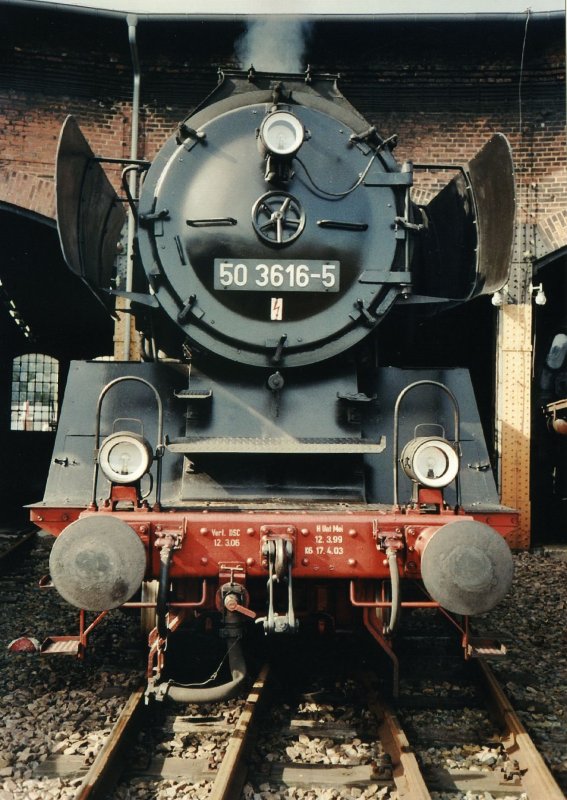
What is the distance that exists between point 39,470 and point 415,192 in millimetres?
9075

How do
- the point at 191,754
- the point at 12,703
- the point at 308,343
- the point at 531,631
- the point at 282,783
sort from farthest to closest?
the point at 531,631, the point at 308,343, the point at 12,703, the point at 191,754, the point at 282,783

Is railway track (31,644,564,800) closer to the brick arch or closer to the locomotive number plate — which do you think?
the locomotive number plate

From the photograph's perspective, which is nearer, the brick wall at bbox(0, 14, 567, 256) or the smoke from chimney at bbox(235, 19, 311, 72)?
the smoke from chimney at bbox(235, 19, 311, 72)

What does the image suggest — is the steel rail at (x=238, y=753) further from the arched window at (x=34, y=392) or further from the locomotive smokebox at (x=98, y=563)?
the arched window at (x=34, y=392)

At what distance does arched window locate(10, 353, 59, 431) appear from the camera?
13.9 meters

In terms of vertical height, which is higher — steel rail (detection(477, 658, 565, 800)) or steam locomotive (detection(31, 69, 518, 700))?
steam locomotive (detection(31, 69, 518, 700))

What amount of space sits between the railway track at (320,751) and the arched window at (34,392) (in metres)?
11.5

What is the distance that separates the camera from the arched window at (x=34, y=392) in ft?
45.5

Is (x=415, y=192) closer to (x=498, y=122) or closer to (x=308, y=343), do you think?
(x=498, y=122)

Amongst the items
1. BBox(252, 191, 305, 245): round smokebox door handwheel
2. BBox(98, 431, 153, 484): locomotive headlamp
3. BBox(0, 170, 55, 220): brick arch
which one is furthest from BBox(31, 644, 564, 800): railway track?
BBox(0, 170, 55, 220): brick arch

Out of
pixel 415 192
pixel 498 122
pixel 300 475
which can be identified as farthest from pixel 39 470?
pixel 300 475

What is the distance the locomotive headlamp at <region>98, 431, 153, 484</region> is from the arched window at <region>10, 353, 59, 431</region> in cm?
1139

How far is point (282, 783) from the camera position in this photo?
2549 millimetres

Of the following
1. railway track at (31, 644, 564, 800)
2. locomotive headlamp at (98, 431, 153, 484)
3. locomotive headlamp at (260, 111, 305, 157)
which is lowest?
railway track at (31, 644, 564, 800)
